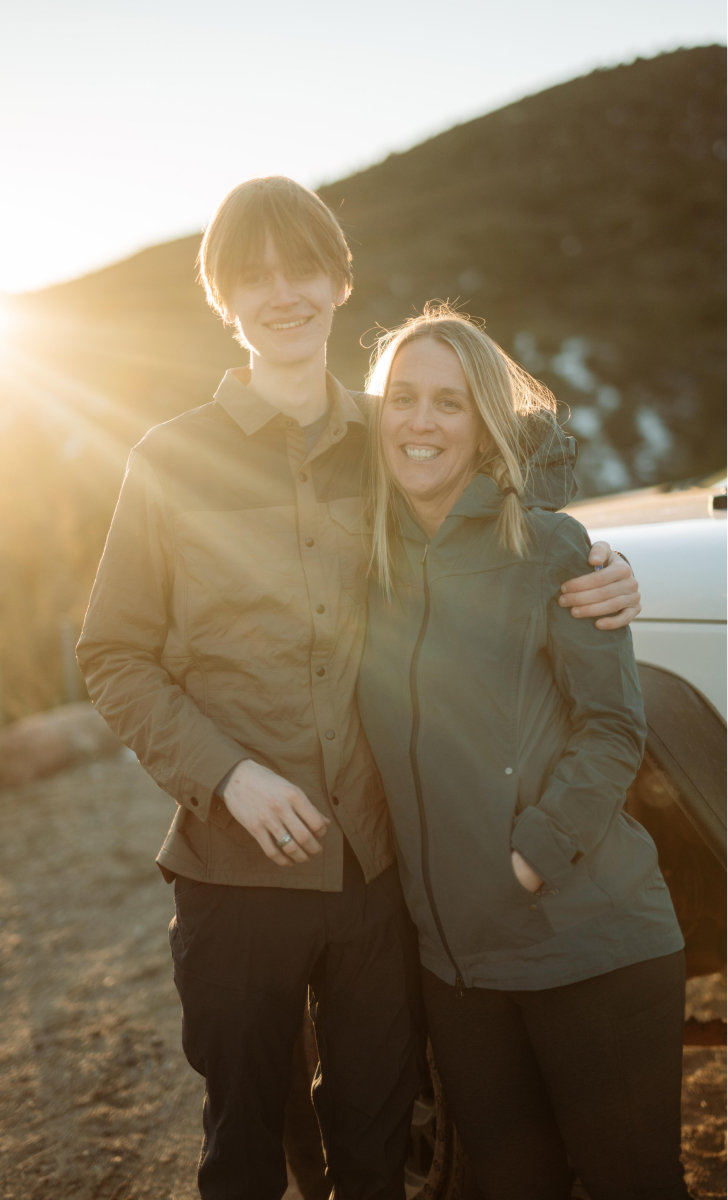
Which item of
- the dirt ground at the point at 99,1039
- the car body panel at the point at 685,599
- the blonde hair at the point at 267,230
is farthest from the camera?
the dirt ground at the point at 99,1039

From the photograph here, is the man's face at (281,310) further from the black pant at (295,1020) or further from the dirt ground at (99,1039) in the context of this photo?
the dirt ground at (99,1039)

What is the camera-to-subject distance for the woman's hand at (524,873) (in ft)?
4.88

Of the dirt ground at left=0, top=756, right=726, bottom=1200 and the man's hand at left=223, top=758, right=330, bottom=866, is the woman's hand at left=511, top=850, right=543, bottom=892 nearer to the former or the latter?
the man's hand at left=223, top=758, right=330, bottom=866

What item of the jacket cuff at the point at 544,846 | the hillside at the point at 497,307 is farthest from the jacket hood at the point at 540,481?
the hillside at the point at 497,307

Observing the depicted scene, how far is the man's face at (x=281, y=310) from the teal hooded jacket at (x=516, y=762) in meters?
0.53

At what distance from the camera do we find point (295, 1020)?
1.71 meters

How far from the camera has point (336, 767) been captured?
65.7 inches

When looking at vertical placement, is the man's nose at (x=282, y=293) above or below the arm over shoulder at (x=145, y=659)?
above

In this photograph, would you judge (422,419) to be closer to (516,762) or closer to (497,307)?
(516,762)

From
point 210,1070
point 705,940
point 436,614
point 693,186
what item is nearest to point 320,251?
point 436,614

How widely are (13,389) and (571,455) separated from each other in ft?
56.2

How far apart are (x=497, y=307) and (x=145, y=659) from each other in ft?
86.5

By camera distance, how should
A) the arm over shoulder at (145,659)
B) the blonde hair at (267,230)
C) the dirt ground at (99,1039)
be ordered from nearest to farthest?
1. the arm over shoulder at (145,659)
2. the blonde hair at (267,230)
3. the dirt ground at (99,1039)

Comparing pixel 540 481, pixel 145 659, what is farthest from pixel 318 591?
pixel 540 481
